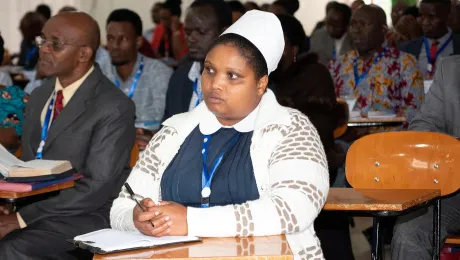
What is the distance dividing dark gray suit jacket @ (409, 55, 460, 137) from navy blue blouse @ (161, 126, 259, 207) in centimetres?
148

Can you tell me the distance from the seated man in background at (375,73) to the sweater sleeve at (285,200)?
133 inches

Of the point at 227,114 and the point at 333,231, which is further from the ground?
the point at 227,114

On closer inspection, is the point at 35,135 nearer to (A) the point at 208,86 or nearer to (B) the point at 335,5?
(A) the point at 208,86

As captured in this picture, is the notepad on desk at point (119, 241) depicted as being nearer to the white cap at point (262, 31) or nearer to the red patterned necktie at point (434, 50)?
the white cap at point (262, 31)

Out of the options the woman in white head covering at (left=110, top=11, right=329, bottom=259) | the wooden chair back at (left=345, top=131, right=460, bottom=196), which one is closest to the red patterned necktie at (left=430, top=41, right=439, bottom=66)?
the wooden chair back at (left=345, top=131, right=460, bottom=196)

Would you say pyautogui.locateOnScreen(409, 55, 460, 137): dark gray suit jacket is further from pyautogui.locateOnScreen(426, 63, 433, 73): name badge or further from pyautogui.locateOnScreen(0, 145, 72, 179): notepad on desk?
pyautogui.locateOnScreen(426, 63, 433, 73): name badge

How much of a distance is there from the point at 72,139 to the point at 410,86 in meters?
3.13

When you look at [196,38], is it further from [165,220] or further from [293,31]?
[165,220]

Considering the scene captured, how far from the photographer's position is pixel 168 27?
12586 mm

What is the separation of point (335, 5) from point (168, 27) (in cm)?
280

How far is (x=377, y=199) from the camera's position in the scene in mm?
3105

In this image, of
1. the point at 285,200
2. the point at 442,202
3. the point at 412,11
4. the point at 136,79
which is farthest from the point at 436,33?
the point at 285,200

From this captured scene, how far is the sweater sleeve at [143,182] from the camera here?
290 centimetres

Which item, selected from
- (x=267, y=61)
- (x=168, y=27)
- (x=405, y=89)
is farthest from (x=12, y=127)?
(x=168, y=27)
